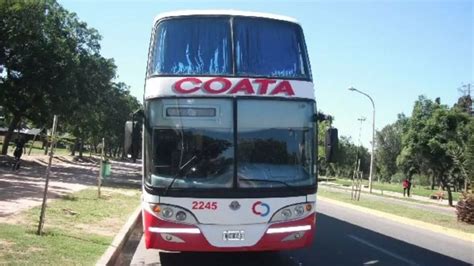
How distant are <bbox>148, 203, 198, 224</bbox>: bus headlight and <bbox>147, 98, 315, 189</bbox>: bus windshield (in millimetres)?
323

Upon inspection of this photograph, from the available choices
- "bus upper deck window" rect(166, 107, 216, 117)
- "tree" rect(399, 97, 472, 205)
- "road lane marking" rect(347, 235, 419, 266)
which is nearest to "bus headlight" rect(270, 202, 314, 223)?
"bus upper deck window" rect(166, 107, 216, 117)

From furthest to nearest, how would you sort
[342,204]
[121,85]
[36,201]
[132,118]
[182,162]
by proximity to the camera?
[121,85], [342,204], [36,201], [132,118], [182,162]

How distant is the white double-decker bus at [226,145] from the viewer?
27.2 ft

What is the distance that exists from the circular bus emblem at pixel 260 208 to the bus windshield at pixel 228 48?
1987mm

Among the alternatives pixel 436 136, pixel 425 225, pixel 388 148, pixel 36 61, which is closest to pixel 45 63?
pixel 36 61

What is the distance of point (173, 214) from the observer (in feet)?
27.2

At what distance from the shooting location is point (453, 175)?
5328 centimetres

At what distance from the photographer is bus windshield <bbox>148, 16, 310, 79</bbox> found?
8.87m

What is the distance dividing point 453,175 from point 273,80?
160 ft

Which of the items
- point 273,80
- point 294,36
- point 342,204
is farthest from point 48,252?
point 342,204

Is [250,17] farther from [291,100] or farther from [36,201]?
[36,201]

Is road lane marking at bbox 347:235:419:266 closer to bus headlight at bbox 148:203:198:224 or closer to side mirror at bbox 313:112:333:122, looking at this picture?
side mirror at bbox 313:112:333:122

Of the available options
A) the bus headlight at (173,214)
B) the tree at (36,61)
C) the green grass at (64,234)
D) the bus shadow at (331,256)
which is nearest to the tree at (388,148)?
the tree at (36,61)

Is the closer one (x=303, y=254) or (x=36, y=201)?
(x=303, y=254)
